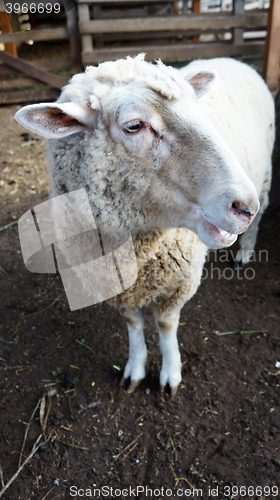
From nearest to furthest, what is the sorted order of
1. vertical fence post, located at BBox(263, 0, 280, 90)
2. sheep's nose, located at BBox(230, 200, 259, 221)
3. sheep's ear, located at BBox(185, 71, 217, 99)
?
sheep's nose, located at BBox(230, 200, 259, 221)
sheep's ear, located at BBox(185, 71, 217, 99)
vertical fence post, located at BBox(263, 0, 280, 90)

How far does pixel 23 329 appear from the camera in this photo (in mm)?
2811

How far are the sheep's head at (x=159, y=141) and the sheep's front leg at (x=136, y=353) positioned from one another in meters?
1.05

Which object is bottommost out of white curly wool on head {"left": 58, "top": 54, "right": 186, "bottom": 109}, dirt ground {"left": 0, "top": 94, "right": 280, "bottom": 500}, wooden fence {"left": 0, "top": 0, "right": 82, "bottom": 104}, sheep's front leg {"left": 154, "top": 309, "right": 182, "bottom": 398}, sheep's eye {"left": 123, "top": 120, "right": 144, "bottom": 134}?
dirt ground {"left": 0, "top": 94, "right": 280, "bottom": 500}

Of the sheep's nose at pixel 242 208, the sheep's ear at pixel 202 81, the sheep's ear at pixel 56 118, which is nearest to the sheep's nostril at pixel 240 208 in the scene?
the sheep's nose at pixel 242 208

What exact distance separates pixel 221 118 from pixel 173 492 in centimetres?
225

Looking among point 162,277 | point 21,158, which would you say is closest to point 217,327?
point 162,277

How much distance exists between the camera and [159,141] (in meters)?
1.33

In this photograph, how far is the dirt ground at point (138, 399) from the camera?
6.44 feet

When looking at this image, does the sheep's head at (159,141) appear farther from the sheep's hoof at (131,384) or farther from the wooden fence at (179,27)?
the wooden fence at (179,27)

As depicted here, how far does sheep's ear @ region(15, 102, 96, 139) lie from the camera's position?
4.13 feet

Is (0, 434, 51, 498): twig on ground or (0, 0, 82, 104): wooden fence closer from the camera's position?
(0, 434, 51, 498): twig on ground

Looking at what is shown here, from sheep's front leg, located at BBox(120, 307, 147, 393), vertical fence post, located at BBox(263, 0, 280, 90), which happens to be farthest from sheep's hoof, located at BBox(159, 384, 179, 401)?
vertical fence post, located at BBox(263, 0, 280, 90)

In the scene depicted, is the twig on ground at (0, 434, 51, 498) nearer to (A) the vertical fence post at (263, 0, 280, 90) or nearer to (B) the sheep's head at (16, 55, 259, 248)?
(B) the sheep's head at (16, 55, 259, 248)

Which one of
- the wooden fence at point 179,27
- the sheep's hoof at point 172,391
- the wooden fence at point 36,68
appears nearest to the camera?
the sheep's hoof at point 172,391
